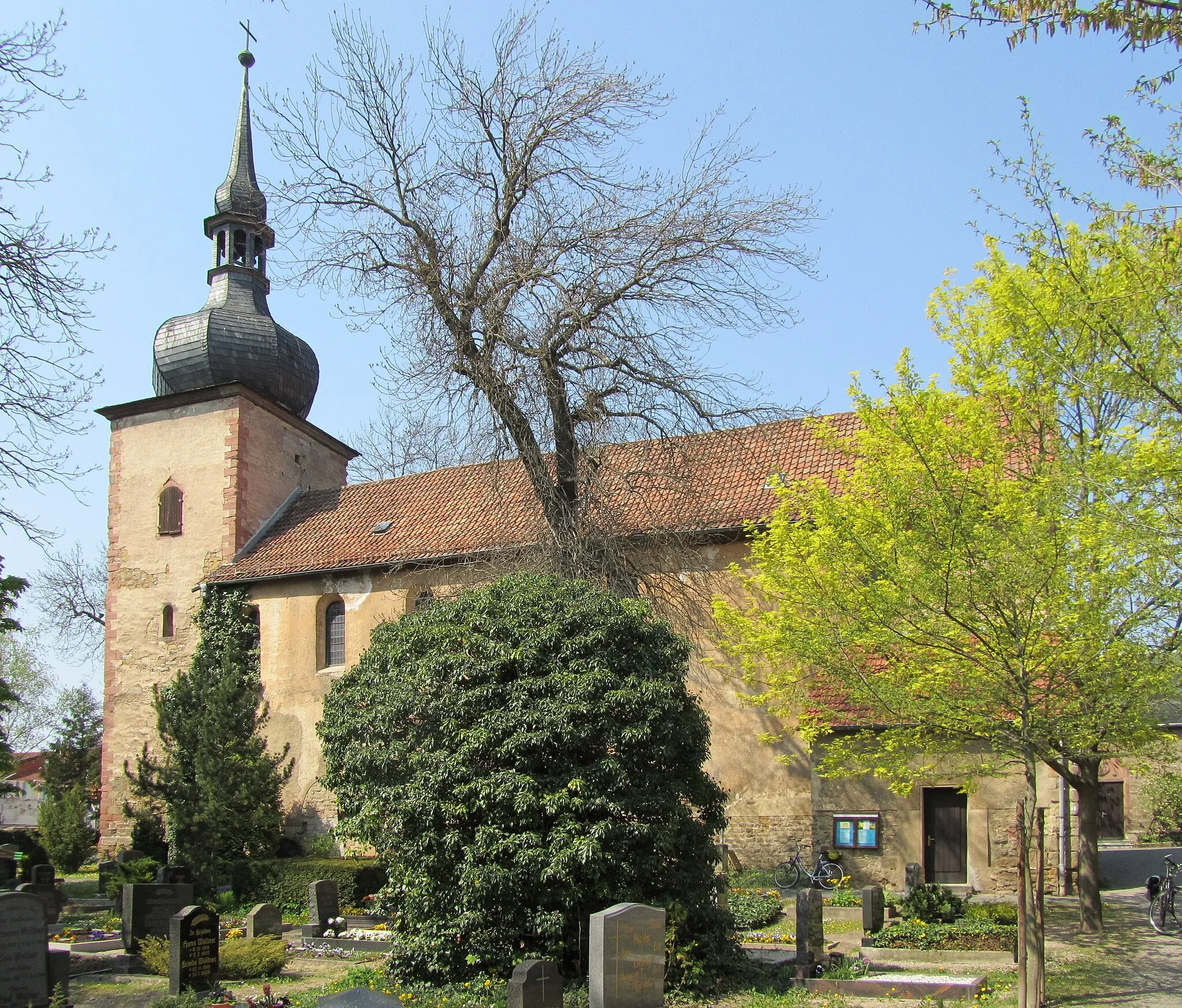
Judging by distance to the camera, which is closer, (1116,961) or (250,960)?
(1116,961)

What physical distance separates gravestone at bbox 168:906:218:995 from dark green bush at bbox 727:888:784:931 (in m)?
6.49

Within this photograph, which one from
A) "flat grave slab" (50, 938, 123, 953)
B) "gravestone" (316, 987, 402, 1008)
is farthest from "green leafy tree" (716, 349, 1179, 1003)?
"flat grave slab" (50, 938, 123, 953)

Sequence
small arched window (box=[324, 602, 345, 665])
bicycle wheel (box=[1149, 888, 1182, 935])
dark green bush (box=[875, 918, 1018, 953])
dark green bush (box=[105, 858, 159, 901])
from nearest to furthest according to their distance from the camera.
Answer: dark green bush (box=[875, 918, 1018, 953]) → bicycle wheel (box=[1149, 888, 1182, 935]) → dark green bush (box=[105, 858, 159, 901]) → small arched window (box=[324, 602, 345, 665])

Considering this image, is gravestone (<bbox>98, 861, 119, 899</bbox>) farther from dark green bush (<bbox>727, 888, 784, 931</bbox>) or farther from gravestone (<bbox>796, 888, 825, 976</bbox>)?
gravestone (<bbox>796, 888, 825, 976</bbox>)

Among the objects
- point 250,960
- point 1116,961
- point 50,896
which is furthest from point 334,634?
point 1116,961

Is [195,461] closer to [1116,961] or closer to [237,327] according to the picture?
[237,327]

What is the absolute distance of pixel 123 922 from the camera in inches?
574

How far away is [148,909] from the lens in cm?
1466

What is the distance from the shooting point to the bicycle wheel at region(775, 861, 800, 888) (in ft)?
62.2

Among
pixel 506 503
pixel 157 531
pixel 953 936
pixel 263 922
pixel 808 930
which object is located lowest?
pixel 263 922

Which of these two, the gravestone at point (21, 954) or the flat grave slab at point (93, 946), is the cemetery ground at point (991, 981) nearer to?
the gravestone at point (21, 954)

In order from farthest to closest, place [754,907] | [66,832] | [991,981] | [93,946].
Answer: [66,832] → [754,907] → [93,946] → [991,981]

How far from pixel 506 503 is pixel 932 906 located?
9.07m

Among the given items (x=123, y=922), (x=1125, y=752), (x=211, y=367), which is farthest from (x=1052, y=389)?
(x=211, y=367)
